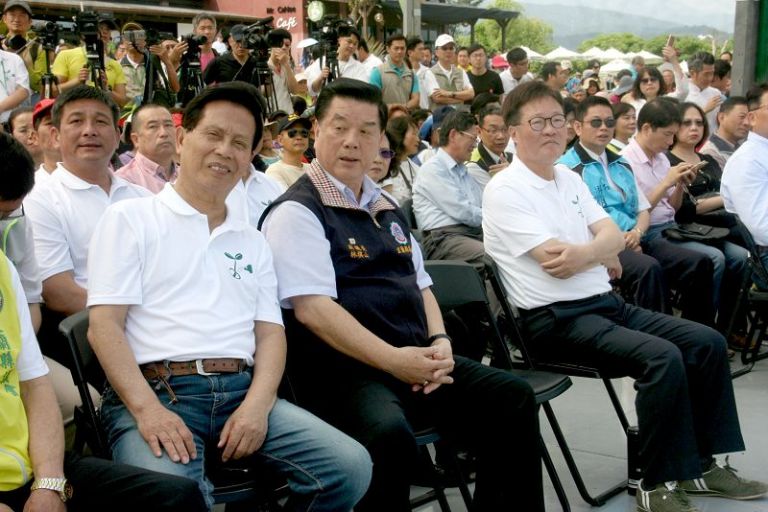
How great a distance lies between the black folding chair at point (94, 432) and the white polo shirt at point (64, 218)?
2.33 feet

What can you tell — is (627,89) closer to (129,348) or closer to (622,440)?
(622,440)

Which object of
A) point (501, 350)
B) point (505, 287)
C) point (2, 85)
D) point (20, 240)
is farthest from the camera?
point (2, 85)

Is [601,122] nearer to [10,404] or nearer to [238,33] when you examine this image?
[238,33]

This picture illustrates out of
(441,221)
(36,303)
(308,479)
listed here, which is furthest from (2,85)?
(308,479)

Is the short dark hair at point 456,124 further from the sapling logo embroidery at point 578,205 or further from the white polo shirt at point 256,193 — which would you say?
the sapling logo embroidery at point 578,205

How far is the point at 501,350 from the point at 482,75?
738cm

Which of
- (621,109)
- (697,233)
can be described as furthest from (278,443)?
(621,109)

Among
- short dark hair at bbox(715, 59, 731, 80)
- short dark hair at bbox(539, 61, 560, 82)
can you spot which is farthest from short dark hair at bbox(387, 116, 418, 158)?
short dark hair at bbox(715, 59, 731, 80)

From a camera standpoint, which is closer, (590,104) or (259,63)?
(590,104)

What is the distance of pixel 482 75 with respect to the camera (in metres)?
10.5

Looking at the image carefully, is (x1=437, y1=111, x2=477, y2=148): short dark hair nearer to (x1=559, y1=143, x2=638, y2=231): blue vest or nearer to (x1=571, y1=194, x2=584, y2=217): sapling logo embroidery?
(x1=559, y1=143, x2=638, y2=231): blue vest

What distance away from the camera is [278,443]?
8.43 ft

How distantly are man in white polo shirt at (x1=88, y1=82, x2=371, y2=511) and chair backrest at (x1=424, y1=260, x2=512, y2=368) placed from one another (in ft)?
3.28

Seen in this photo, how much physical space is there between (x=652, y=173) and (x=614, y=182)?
0.59 meters
